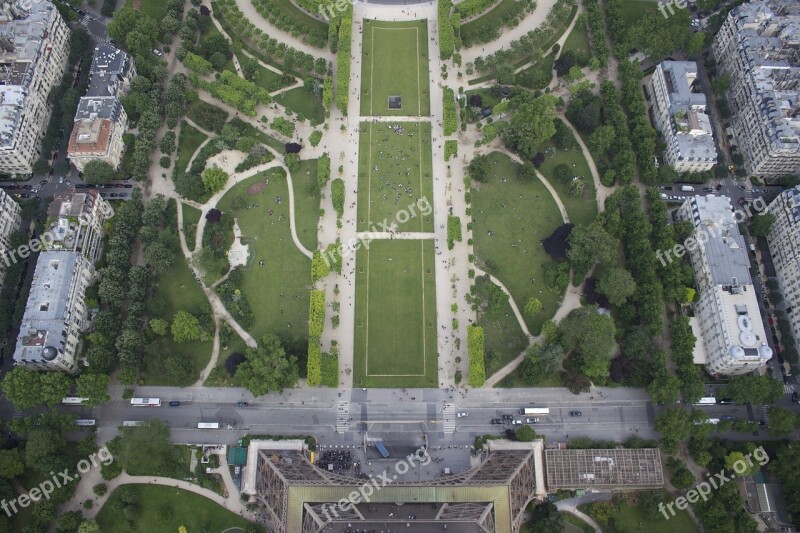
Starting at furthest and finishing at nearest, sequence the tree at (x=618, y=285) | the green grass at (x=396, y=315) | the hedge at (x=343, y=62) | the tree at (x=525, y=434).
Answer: the hedge at (x=343, y=62) → the green grass at (x=396, y=315) → the tree at (x=618, y=285) → the tree at (x=525, y=434)

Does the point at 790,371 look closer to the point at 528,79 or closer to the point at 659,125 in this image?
the point at 659,125

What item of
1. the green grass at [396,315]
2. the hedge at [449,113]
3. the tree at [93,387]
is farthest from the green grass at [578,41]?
the tree at [93,387]

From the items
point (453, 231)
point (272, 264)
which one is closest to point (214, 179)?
point (272, 264)

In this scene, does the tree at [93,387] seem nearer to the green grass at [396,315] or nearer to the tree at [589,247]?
the green grass at [396,315]

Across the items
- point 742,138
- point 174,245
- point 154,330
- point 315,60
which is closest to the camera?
point 154,330

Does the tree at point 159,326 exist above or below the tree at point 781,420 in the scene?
above

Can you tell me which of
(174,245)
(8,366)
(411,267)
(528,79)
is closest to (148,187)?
(174,245)
